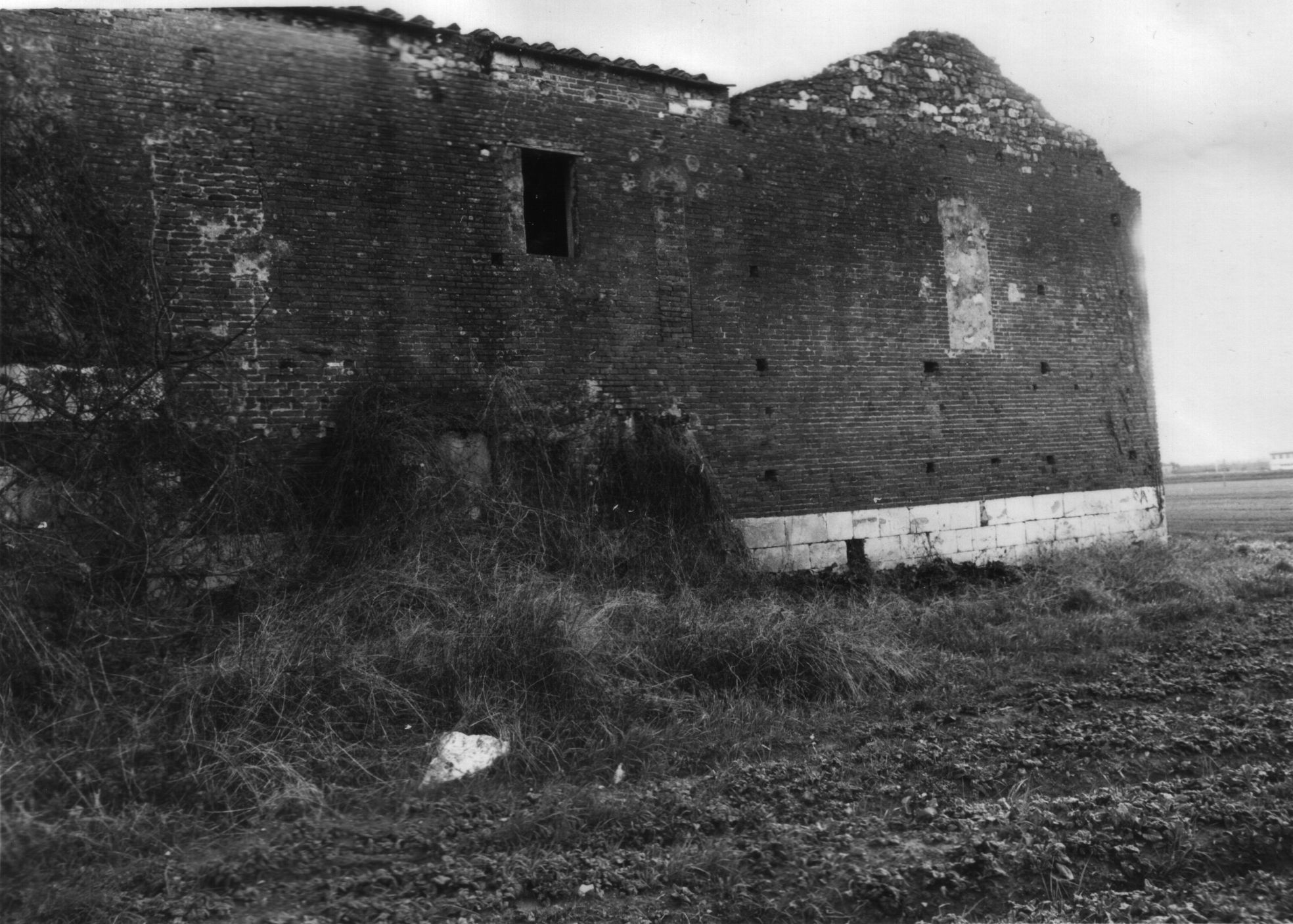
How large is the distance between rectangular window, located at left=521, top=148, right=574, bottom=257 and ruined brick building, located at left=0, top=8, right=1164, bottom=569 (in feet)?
0.13

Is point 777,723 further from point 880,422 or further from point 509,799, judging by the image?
point 880,422

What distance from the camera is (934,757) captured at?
4801 millimetres

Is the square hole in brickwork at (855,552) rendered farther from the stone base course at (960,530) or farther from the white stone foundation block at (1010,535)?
the white stone foundation block at (1010,535)

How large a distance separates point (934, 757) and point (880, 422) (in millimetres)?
6466

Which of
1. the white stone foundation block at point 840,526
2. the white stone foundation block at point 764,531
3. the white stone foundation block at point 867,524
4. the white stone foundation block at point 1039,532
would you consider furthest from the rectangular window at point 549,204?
the white stone foundation block at point 1039,532

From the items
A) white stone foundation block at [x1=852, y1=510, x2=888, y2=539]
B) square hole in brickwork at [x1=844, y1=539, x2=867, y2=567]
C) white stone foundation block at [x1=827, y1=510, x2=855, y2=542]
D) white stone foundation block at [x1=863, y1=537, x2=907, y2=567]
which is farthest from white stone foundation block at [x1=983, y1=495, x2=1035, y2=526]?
white stone foundation block at [x1=827, y1=510, x2=855, y2=542]

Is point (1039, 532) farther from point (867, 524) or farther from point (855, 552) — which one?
point (855, 552)

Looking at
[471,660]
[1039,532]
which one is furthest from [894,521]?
[471,660]

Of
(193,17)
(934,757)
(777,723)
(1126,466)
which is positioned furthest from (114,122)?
(1126,466)

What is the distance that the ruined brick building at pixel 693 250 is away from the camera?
7.95 metres

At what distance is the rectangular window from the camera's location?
9484 mm

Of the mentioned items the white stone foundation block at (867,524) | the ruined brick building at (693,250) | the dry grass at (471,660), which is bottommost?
the dry grass at (471,660)

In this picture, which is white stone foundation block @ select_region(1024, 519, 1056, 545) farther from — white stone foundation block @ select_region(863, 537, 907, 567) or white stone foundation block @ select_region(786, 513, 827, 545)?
white stone foundation block @ select_region(786, 513, 827, 545)

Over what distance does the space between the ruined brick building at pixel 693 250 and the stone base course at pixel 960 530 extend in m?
0.04
